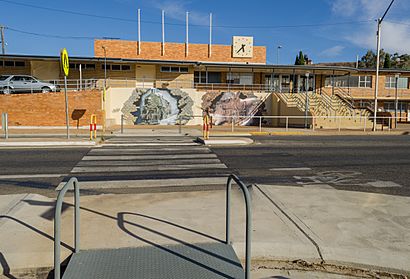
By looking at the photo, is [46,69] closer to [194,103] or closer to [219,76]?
[194,103]

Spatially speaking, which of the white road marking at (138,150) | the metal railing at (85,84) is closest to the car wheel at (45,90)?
the metal railing at (85,84)

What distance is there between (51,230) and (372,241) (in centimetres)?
443

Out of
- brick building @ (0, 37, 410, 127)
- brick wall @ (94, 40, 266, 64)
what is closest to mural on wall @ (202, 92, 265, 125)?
brick building @ (0, 37, 410, 127)

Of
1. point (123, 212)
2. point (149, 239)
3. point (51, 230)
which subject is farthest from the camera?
point (123, 212)

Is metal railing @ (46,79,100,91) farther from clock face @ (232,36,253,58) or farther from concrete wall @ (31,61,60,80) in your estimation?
→ clock face @ (232,36,253,58)

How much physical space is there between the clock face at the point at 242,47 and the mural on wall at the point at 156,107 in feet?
37.0

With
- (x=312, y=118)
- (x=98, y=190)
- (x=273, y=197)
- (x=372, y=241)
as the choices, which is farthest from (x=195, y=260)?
(x=312, y=118)

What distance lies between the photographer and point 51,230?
478 cm

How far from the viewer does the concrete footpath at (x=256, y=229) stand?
401cm

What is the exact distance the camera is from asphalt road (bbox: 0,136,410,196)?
26.4ft

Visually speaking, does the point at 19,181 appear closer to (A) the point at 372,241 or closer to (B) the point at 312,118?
(A) the point at 372,241

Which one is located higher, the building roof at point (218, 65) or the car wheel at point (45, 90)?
the building roof at point (218, 65)

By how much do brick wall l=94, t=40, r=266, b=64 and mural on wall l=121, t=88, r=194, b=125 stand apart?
859 cm

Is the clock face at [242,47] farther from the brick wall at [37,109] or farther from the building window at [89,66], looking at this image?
the brick wall at [37,109]
